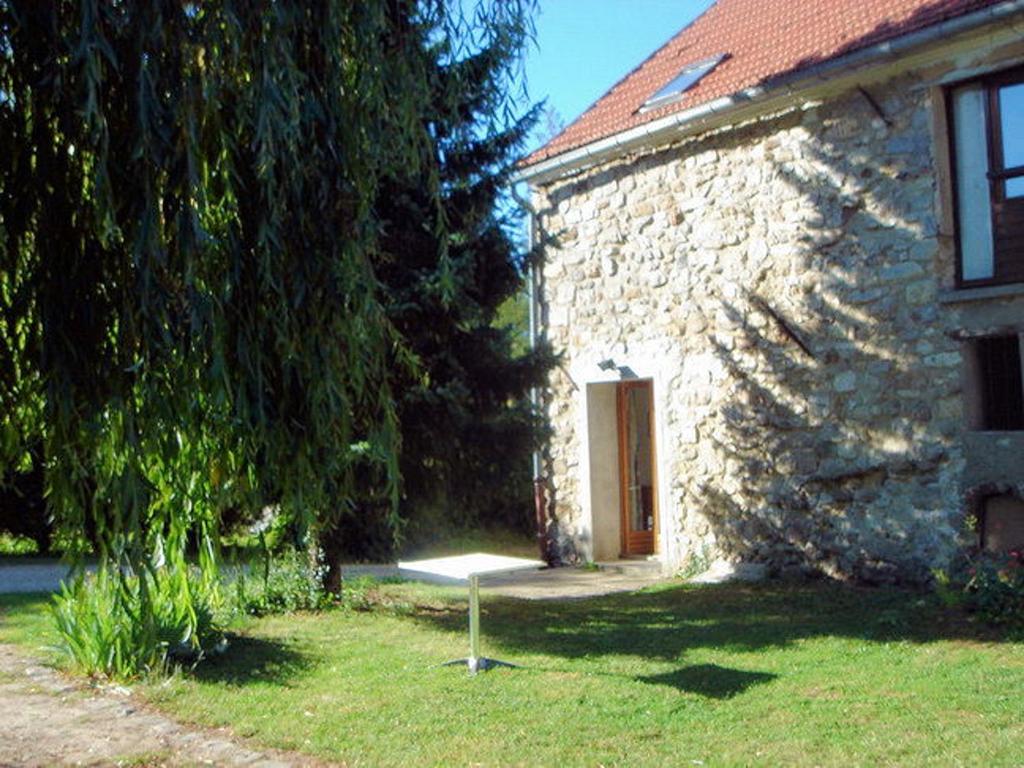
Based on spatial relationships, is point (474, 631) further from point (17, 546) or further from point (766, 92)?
point (17, 546)

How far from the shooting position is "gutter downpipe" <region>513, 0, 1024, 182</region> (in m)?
8.48

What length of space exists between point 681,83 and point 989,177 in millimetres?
3558

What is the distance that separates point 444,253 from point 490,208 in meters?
4.44

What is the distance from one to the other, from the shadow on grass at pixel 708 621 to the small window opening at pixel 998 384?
1.51 m

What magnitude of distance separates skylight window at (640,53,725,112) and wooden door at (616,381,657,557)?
2.93 m

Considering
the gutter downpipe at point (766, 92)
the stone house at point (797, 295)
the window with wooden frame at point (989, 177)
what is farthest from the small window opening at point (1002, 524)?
the gutter downpipe at point (766, 92)

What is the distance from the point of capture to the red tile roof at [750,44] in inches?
370

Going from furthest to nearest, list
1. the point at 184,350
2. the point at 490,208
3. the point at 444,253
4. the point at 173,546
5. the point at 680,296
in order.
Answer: the point at 680,296 < the point at 490,208 < the point at 444,253 < the point at 173,546 < the point at 184,350

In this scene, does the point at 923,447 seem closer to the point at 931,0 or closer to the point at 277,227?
the point at 931,0

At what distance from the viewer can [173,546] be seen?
425 cm

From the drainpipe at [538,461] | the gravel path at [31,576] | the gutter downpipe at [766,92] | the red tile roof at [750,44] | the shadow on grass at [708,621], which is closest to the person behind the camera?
the shadow on grass at [708,621]

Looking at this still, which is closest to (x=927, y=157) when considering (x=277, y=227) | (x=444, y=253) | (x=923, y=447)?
(x=923, y=447)

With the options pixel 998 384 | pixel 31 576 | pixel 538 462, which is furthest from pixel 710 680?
pixel 31 576

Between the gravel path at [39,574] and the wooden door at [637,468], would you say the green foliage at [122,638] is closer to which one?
the gravel path at [39,574]
